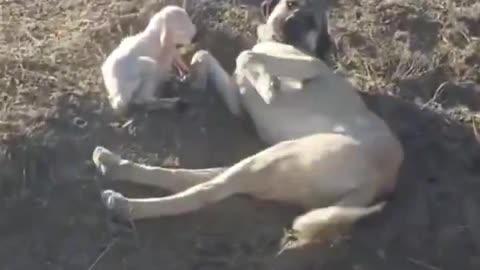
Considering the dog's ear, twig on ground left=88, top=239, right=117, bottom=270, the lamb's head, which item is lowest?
twig on ground left=88, top=239, right=117, bottom=270

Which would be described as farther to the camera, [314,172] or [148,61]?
[148,61]

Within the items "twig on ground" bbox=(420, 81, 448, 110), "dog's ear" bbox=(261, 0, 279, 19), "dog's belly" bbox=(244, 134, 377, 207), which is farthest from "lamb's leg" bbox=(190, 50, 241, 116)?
"twig on ground" bbox=(420, 81, 448, 110)

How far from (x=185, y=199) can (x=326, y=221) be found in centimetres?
50

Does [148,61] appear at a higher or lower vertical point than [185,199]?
higher

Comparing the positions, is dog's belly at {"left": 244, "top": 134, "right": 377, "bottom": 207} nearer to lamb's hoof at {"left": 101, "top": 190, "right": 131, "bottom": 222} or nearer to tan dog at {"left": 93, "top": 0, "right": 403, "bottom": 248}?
tan dog at {"left": 93, "top": 0, "right": 403, "bottom": 248}

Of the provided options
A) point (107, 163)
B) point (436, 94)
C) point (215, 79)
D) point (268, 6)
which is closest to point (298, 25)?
point (268, 6)

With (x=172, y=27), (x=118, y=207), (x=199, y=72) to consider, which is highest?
(x=172, y=27)

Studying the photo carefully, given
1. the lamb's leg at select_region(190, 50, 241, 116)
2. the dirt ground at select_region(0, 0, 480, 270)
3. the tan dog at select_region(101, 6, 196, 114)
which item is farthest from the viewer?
the lamb's leg at select_region(190, 50, 241, 116)

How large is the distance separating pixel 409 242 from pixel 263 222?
47 centimetres

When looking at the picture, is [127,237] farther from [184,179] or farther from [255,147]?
[255,147]

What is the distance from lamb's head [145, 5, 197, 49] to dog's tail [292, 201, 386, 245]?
110 cm

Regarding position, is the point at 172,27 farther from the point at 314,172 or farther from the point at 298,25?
the point at 314,172

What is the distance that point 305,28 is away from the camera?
15.7ft

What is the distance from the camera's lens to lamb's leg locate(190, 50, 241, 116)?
4.65 metres
